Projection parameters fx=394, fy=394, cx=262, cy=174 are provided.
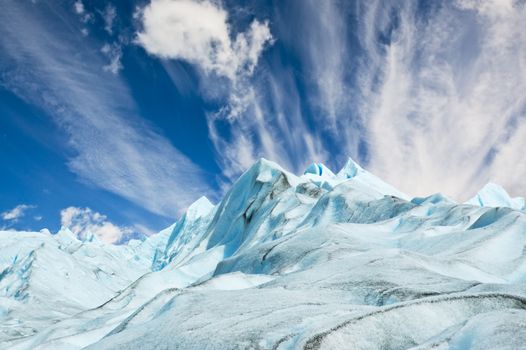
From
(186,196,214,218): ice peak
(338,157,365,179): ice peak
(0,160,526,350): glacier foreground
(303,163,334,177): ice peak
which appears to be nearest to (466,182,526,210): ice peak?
(338,157,365,179): ice peak

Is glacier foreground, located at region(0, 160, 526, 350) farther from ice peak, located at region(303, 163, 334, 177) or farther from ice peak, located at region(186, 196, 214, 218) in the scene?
ice peak, located at region(186, 196, 214, 218)

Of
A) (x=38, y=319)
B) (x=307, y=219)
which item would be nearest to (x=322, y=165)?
(x=307, y=219)

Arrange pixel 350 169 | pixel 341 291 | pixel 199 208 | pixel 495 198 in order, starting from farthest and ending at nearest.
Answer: pixel 199 208 → pixel 495 198 → pixel 350 169 → pixel 341 291

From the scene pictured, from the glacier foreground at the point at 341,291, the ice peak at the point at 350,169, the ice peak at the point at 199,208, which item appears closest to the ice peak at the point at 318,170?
the ice peak at the point at 350,169

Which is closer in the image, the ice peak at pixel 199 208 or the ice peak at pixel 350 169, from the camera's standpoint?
the ice peak at pixel 350 169

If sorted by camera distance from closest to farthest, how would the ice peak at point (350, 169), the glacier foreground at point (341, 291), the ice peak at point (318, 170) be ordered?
the glacier foreground at point (341, 291) < the ice peak at point (350, 169) < the ice peak at point (318, 170)

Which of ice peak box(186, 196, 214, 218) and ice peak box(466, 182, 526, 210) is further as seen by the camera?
ice peak box(186, 196, 214, 218)

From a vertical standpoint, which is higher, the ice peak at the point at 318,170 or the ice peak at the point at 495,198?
the ice peak at the point at 318,170

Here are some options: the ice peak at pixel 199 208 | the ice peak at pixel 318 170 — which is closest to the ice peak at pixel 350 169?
the ice peak at pixel 318 170

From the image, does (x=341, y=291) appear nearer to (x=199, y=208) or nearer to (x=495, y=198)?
(x=495, y=198)

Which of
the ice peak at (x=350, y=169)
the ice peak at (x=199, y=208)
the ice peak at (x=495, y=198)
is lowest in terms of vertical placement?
the ice peak at (x=495, y=198)

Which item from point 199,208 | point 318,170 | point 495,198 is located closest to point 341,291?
point 318,170

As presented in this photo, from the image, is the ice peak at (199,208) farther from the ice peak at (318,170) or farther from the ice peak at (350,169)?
the ice peak at (350,169)

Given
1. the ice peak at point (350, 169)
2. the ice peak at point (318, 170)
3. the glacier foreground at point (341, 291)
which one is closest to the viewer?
the glacier foreground at point (341, 291)
